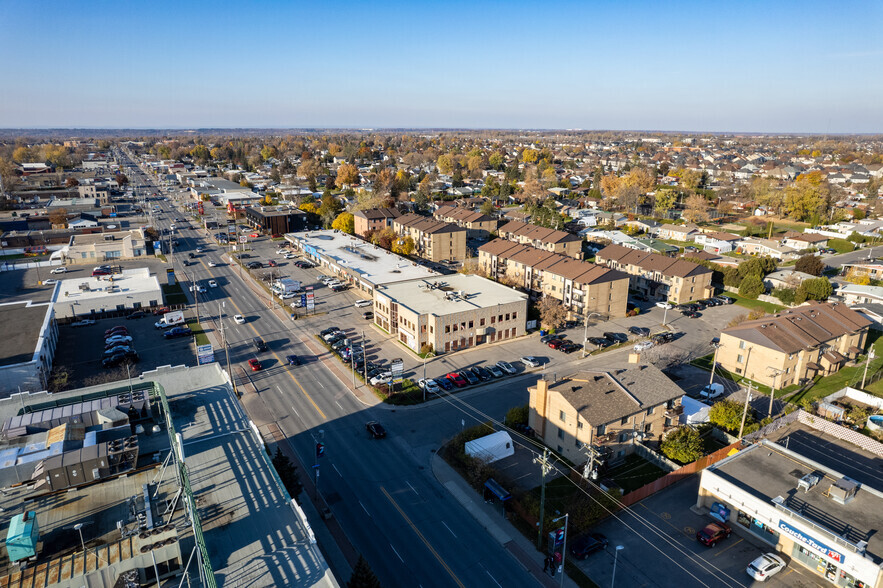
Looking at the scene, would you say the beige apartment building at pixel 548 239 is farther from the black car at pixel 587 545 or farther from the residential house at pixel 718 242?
the black car at pixel 587 545

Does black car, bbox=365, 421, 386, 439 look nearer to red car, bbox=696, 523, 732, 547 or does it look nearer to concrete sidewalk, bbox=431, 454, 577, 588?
concrete sidewalk, bbox=431, 454, 577, 588

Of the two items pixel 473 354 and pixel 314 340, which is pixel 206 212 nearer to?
pixel 314 340

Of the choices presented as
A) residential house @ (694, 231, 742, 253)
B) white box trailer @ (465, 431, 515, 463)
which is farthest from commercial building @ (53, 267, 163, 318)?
residential house @ (694, 231, 742, 253)

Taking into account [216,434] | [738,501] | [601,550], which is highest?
[216,434]

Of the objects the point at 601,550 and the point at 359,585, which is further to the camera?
the point at 601,550

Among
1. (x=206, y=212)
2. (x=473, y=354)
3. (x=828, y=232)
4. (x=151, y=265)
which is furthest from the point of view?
(x=206, y=212)

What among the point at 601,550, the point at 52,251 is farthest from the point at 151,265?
the point at 601,550
